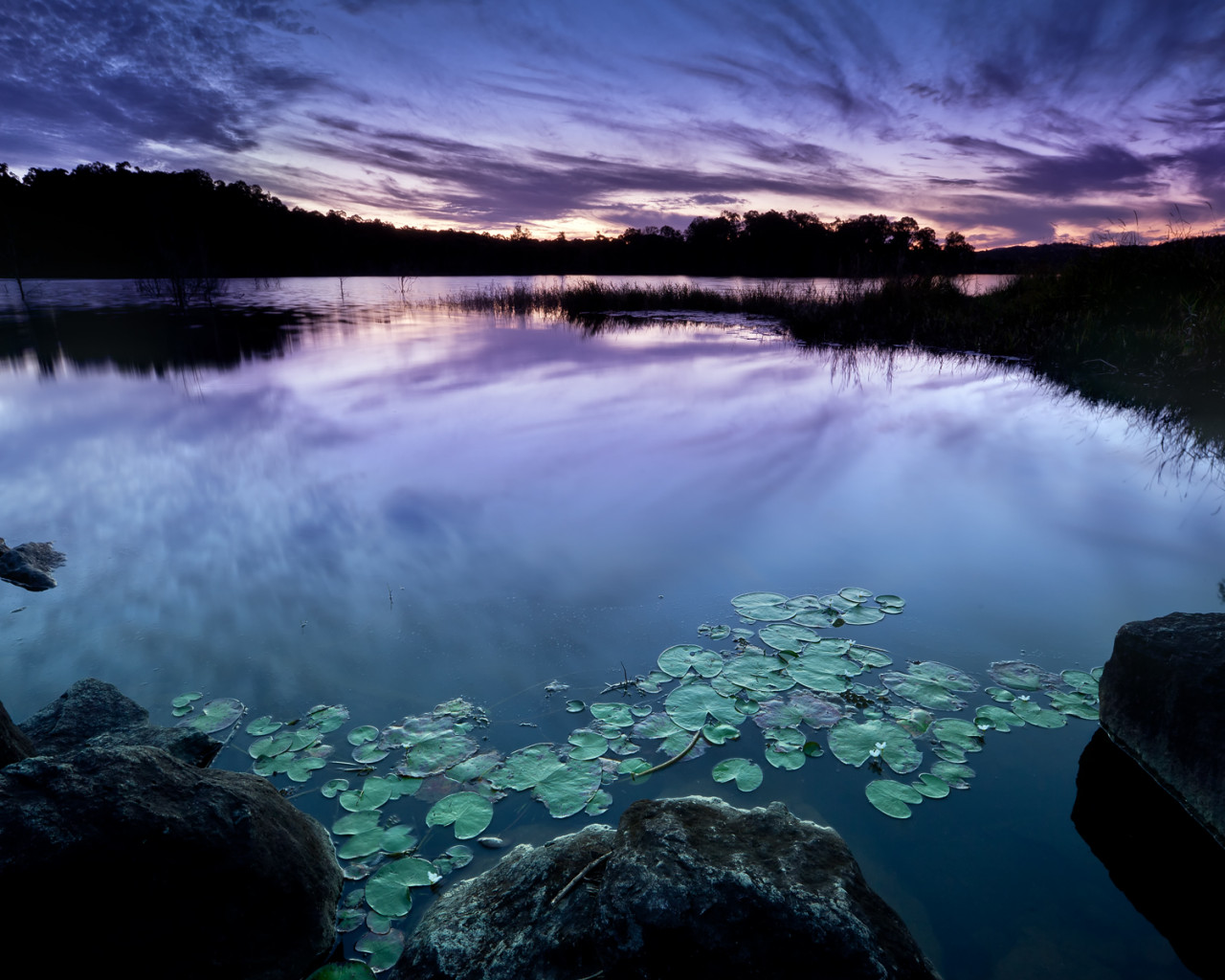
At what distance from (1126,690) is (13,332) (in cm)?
2496

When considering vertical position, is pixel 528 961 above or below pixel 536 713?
above

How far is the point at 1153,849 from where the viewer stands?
2.16 m

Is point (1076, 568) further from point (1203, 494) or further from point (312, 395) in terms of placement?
point (312, 395)

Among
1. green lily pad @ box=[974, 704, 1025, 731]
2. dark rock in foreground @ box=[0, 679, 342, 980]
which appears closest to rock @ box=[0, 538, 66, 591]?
dark rock in foreground @ box=[0, 679, 342, 980]

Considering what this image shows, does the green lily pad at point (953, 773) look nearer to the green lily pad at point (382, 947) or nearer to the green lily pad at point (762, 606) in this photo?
the green lily pad at point (762, 606)

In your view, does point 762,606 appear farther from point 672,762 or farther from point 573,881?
point 573,881

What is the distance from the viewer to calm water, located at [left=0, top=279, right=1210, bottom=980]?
2.24 meters

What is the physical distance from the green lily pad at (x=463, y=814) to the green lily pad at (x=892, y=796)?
1401 mm

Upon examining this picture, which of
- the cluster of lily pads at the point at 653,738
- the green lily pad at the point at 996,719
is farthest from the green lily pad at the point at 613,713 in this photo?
the green lily pad at the point at 996,719

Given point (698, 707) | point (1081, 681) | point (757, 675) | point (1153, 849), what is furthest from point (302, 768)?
point (1081, 681)

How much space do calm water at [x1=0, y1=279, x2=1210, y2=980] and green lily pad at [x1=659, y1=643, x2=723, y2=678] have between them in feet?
0.45

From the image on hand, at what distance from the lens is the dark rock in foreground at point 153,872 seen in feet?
Answer: 4.53

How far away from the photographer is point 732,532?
16.0 feet

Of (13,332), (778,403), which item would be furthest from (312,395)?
(13,332)
